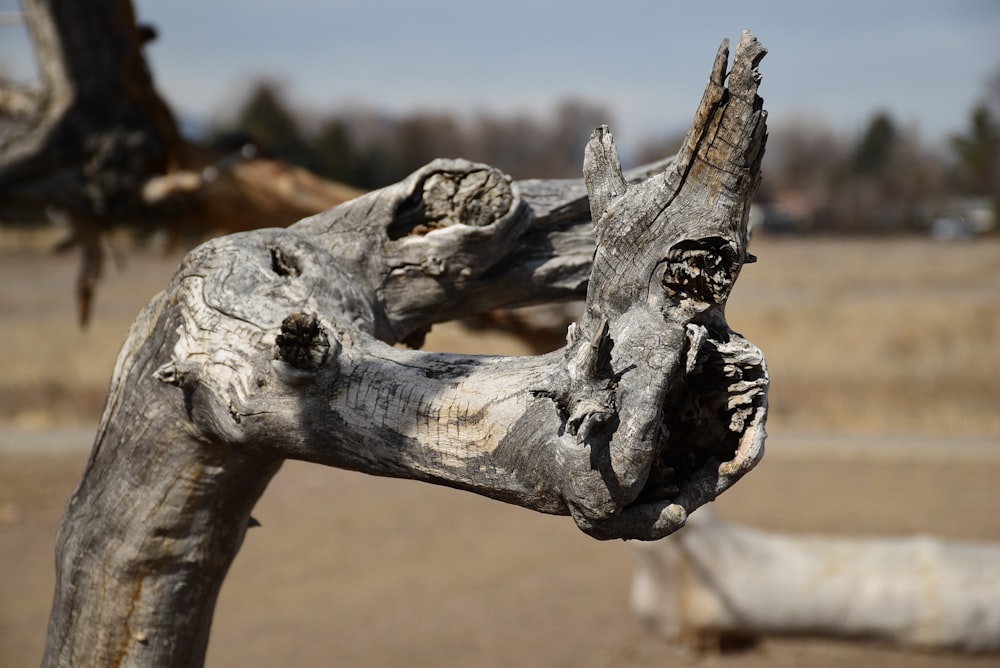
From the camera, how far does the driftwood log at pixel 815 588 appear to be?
5.74 m

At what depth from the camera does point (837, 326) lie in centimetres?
1505

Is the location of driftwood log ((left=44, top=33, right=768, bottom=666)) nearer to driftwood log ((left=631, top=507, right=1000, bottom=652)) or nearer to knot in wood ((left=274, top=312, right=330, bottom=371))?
knot in wood ((left=274, top=312, right=330, bottom=371))

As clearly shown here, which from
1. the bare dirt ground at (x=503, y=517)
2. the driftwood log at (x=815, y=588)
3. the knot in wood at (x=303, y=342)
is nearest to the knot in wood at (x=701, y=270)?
the knot in wood at (x=303, y=342)

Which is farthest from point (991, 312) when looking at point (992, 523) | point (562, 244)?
point (562, 244)

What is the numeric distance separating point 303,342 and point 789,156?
2998 cm

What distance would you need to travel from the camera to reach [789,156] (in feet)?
97.4

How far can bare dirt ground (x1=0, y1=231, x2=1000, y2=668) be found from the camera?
255 inches

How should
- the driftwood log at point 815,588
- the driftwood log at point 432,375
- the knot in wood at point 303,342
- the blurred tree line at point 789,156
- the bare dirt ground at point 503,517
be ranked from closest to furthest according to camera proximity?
the driftwood log at point 432,375
the knot in wood at point 303,342
the driftwood log at point 815,588
the bare dirt ground at point 503,517
the blurred tree line at point 789,156

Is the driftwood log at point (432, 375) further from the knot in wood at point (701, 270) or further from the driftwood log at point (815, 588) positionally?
the driftwood log at point (815, 588)

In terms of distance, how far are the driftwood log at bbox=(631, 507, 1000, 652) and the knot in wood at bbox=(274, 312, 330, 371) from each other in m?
4.75

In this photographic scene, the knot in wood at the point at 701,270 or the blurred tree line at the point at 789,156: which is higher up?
the knot in wood at the point at 701,270

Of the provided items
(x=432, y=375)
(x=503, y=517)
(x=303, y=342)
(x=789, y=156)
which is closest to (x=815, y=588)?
(x=503, y=517)

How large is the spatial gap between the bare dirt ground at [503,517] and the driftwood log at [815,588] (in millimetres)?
255

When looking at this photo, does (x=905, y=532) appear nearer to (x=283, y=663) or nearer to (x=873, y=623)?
(x=873, y=623)
